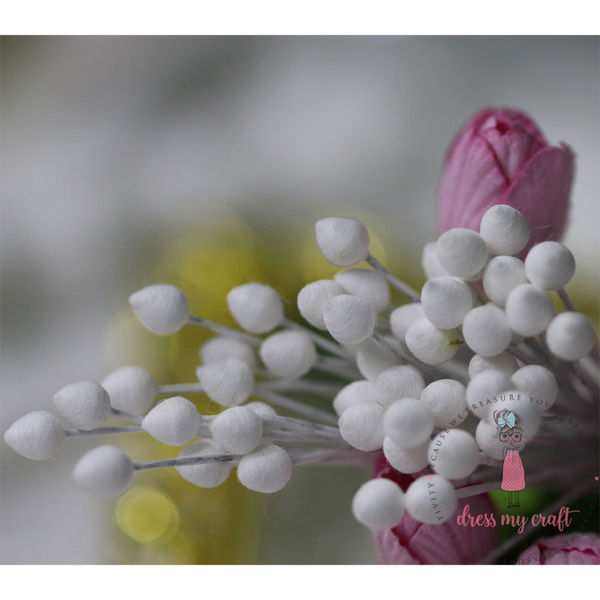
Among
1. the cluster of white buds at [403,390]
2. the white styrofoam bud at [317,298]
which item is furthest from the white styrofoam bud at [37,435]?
the white styrofoam bud at [317,298]

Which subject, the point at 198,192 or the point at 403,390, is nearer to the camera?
the point at 403,390

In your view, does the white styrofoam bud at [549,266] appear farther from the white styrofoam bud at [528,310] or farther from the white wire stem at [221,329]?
the white wire stem at [221,329]

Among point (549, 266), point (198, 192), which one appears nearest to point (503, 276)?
point (549, 266)

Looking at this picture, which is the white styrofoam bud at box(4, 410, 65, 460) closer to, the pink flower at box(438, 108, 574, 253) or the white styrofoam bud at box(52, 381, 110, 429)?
the white styrofoam bud at box(52, 381, 110, 429)

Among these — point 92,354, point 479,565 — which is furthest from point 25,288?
point 479,565

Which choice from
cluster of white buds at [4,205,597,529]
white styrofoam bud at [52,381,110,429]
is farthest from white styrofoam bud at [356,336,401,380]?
white styrofoam bud at [52,381,110,429]

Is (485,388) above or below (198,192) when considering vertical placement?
below

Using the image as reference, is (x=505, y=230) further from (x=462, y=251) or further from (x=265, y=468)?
(x=265, y=468)

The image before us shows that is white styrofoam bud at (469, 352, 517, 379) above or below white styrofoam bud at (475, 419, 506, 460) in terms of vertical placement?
above
